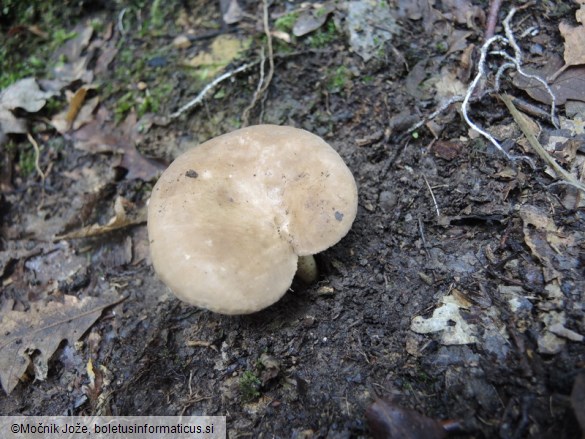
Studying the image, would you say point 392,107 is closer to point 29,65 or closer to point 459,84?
point 459,84

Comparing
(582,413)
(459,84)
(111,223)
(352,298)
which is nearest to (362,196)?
(352,298)

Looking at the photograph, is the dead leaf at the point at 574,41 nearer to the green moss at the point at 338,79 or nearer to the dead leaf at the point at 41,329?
the green moss at the point at 338,79

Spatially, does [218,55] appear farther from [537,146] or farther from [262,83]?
[537,146]

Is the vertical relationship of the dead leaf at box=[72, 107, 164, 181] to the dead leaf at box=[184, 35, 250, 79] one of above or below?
below

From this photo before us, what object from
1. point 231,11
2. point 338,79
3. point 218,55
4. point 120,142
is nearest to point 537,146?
point 338,79

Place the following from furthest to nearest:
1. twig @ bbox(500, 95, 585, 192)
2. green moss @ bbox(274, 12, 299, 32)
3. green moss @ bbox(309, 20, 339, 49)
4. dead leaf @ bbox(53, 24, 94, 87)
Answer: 1. dead leaf @ bbox(53, 24, 94, 87)
2. green moss @ bbox(274, 12, 299, 32)
3. green moss @ bbox(309, 20, 339, 49)
4. twig @ bbox(500, 95, 585, 192)

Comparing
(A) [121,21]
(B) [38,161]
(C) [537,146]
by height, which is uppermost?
(A) [121,21]

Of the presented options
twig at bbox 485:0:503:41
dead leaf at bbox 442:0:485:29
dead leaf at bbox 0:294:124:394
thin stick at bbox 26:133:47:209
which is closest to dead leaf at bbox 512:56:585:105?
twig at bbox 485:0:503:41

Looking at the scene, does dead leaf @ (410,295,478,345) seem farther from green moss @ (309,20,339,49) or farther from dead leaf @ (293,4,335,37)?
dead leaf @ (293,4,335,37)
